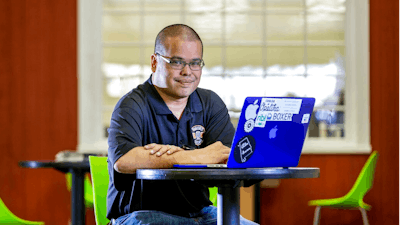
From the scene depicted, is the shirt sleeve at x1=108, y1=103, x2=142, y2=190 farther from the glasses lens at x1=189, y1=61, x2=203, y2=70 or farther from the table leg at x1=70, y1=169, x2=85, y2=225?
the table leg at x1=70, y1=169, x2=85, y2=225

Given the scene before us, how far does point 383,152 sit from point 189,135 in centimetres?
373

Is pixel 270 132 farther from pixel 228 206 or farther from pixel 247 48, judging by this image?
pixel 247 48

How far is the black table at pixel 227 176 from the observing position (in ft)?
5.17

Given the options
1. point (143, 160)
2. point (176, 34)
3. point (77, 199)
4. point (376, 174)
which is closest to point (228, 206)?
point (143, 160)

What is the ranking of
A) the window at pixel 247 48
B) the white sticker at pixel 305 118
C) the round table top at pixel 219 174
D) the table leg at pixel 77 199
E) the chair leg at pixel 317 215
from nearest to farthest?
the round table top at pixel 219 174 → the white sticker at pixel 305 118 → the table leg at pixel 77 199 → the chair leg at pixel 317 215 → the window at pixel 247 48

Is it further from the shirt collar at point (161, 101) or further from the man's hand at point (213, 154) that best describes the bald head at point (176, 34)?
the man's hand at point (213, 154)

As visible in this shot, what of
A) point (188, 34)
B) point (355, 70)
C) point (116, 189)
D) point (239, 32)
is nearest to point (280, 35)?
point (239, 32)

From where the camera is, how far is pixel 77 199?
3750 millimetres

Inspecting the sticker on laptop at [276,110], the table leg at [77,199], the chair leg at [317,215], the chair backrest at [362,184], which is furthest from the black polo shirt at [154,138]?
the chair leg at [317,215]

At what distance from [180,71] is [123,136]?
395 millimetres

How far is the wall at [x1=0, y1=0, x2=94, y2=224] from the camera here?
17.7 ft

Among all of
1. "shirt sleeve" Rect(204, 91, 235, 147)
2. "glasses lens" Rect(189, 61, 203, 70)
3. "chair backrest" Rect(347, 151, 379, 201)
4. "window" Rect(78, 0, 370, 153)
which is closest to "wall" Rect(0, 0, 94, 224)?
"window" Rect(78, 0, 370, 153)

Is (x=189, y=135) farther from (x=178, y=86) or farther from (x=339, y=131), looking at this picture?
(x=339, y=131)

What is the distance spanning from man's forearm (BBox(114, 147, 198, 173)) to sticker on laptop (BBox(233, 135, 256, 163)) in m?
0.29
